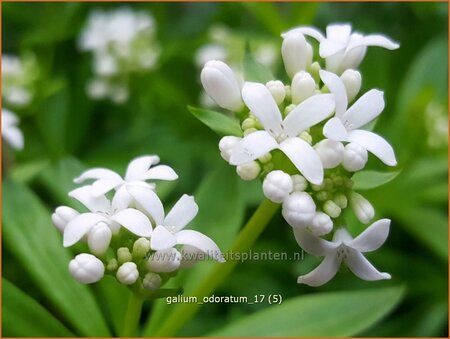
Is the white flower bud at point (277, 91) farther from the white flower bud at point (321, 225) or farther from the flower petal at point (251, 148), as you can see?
the white flower bud at point (321, 225)

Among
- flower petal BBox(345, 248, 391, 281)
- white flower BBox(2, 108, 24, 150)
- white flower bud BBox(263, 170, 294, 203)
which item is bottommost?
white flower BBox(2, 108, 24, 150)

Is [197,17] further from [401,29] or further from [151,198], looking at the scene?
[151,198]

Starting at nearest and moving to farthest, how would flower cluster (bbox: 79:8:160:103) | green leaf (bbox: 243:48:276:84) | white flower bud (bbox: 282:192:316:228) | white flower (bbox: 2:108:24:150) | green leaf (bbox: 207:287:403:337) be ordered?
white flower bud (bbox: 282:192:316:228) < green leaf (bbox: 243:48:276:84) < green leaf (bbox: 207:287:403:337) < white flower (bbox: 2:108:24:150) < flower cluster (bbox: 79:8:160:103)

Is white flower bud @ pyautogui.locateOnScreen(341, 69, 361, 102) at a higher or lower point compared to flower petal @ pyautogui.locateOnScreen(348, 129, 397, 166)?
higher

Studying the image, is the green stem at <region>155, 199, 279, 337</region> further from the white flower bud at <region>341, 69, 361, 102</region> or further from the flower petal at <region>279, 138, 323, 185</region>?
the white flower bud at <region>341, 69, 361, 102</region>

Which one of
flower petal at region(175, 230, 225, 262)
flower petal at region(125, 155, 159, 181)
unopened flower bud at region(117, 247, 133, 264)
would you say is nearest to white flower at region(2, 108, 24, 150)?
flower petal at region(125, 155, 159, 181)

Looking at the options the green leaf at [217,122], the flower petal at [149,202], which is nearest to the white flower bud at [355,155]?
the green leaf at [217,122]

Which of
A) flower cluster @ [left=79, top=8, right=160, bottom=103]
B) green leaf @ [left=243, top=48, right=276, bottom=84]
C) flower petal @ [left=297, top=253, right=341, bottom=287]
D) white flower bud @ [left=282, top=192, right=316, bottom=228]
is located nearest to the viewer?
white flower bud @ [left=282, top=192, right=316, bottom=228]

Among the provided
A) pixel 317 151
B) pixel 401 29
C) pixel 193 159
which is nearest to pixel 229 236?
pixel 317 151
